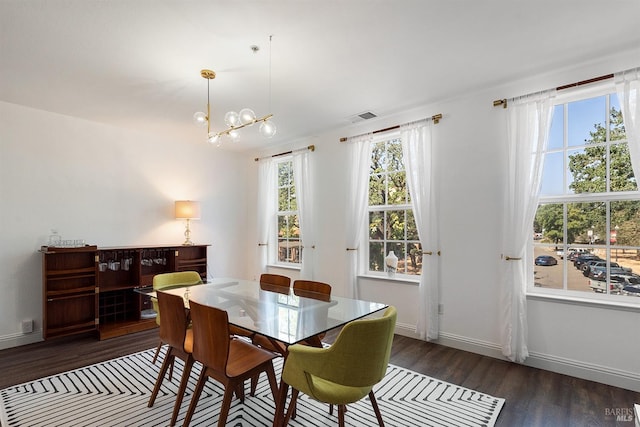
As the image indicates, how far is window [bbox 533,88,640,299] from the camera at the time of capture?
107 inches

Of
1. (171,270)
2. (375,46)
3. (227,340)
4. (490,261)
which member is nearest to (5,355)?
(171,270)

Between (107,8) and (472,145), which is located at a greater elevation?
(107,8)

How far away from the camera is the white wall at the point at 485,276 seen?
2672 millimetres

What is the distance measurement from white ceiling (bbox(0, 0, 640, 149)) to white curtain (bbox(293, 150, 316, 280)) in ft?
4.42

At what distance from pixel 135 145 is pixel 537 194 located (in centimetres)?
511

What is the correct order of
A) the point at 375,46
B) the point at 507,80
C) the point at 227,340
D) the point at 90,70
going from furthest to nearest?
1. the point at 507,80
2. the point at 90,70
3. the point at 375,46
4. the point at 227,340

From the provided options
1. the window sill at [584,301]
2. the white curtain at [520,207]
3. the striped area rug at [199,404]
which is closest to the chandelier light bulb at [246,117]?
the striped area rug at [199,404]

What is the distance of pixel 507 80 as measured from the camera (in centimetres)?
312

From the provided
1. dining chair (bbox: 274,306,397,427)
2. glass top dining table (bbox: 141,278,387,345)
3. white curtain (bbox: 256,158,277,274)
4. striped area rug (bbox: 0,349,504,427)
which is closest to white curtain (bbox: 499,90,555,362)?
striped area rug (bbox: 0,349,504,427)

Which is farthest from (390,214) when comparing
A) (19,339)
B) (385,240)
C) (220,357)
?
(19,339)

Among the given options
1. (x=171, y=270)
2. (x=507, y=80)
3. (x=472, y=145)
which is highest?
(x=507, y=80)

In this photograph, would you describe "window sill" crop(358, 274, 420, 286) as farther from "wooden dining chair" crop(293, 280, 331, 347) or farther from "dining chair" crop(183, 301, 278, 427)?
"dining chair" crop(183, 301, 278, 427)

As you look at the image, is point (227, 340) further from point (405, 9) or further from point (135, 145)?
point (135, 145)

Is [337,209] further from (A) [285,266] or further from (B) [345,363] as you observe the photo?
(B) [345,363]
